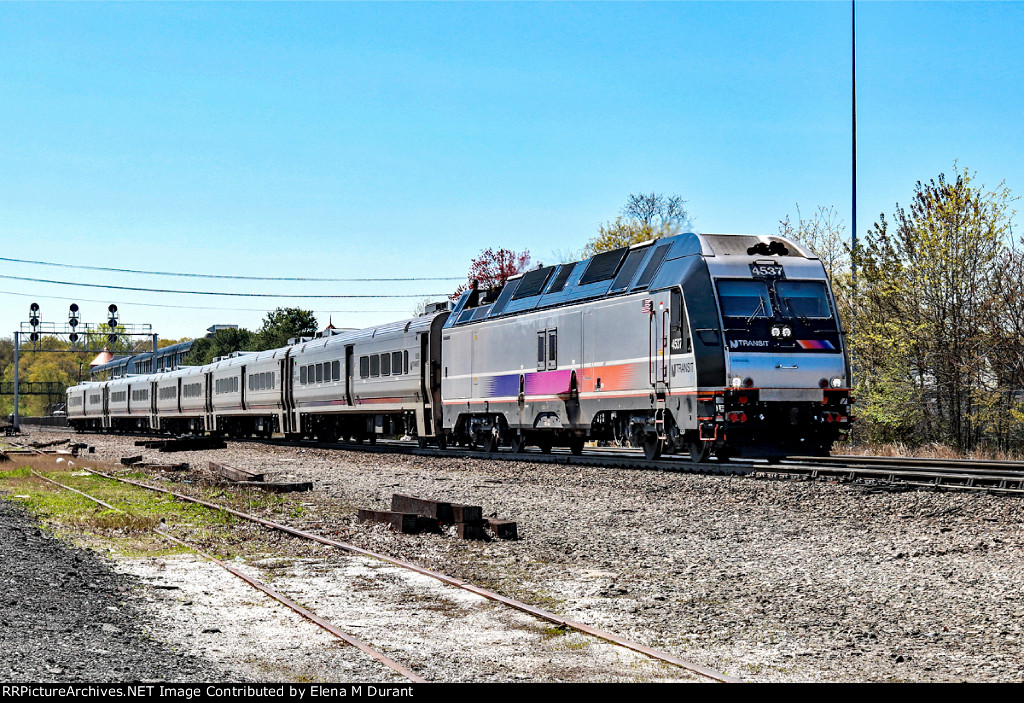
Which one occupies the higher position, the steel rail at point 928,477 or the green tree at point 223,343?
the green tree at point 223,343

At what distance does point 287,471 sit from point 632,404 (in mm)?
9153

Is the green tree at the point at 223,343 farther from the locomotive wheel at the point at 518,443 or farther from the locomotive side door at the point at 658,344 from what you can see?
the locomotive side door at the point at 658,344

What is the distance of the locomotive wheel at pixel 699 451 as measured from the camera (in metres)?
18.6

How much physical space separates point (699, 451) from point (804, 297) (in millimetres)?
3240

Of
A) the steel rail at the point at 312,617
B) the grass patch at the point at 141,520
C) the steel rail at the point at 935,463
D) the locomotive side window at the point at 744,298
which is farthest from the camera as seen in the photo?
the locomotive side window at the point at 744,298

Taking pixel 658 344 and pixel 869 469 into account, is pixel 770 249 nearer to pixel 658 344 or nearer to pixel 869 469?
pixel 658 344

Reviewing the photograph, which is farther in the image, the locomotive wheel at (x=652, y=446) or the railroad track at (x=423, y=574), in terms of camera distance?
the locomotive wheel at (x=652, y=446)

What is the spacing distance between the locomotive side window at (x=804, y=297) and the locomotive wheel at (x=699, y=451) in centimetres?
276

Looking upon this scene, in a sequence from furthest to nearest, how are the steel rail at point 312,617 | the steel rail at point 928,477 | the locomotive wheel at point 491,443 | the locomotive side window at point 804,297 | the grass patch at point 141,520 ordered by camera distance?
1. the locomotive wheel at point 491,443
2. the locomotive side window at point 804,297
3. the steel rail at point 928,477
4. the grass patch at point 141,520
5. the steel rail at point 312,617

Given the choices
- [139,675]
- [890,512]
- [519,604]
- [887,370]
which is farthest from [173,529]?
[887,370]

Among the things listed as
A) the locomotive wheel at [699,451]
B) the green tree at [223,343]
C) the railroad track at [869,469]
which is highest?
the green tree at [223,343]

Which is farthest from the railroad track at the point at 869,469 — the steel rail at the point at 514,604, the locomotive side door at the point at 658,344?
the steel rail at the point at 514,604

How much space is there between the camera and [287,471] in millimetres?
24797

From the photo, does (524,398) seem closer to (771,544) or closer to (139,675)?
(771,544)
